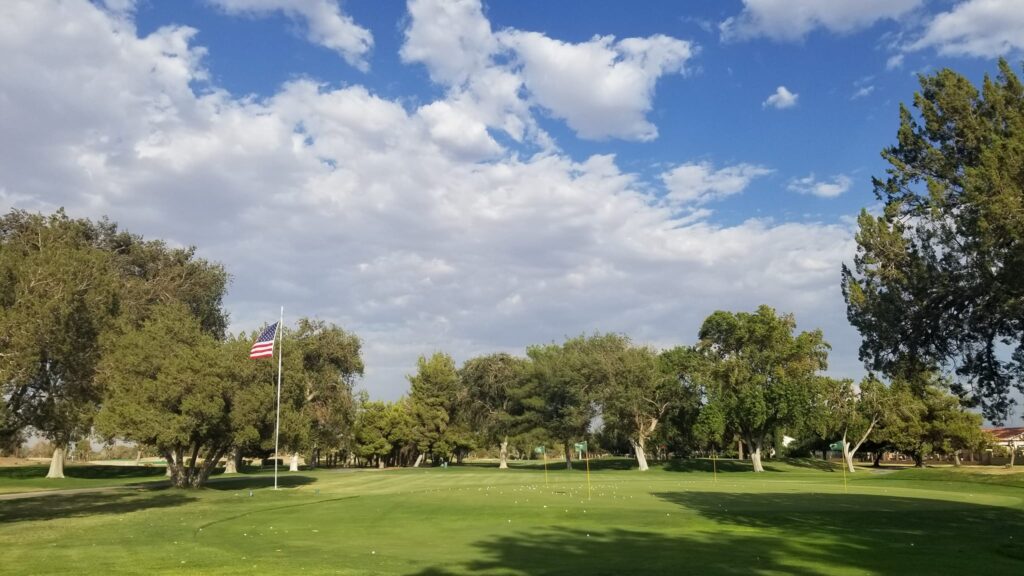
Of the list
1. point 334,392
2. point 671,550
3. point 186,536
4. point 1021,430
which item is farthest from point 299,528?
point 1021,430

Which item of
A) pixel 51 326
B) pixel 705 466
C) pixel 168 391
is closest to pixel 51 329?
pixel 51 326

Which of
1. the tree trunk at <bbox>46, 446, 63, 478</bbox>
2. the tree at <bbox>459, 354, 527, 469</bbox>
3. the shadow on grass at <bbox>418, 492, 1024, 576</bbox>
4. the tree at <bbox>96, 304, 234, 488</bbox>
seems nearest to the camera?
the shadow on grass at <bbox>418, 492, 1024, 576</bbox>

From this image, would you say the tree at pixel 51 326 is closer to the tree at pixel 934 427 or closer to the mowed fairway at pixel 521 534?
the mowed fairway at pixel 521 534

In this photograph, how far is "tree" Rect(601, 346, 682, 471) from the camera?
75.1 meters

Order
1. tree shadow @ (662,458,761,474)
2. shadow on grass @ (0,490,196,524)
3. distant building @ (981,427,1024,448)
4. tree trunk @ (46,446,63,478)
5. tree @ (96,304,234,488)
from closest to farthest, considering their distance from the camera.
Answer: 1. shadow on grass @ (0,490,196,524)
2. tree @ (96,304,234,488)
3. tree trunk @ (46,446,63,478)
4. tree shadow @ (662,458,761,474)
5. distant building @ (981,427,1024,448)

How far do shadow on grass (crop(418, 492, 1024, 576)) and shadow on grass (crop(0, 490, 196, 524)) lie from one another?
771 inches

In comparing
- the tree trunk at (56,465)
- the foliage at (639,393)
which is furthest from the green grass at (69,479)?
the foliage at (639,393)

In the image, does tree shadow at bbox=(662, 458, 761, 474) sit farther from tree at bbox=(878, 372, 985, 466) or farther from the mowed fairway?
the mowed fairway

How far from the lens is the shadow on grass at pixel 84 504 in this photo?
28.2 metres

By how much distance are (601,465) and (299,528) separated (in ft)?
233

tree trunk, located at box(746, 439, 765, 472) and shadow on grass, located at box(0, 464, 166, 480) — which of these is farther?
tree trunk, located at box(746, 439, 765, 472)

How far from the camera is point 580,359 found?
79125 mm

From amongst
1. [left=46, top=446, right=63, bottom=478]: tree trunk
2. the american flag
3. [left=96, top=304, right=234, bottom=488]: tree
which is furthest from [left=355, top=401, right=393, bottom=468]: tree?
the american flag

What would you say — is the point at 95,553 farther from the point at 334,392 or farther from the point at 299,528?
the point at 334,392
